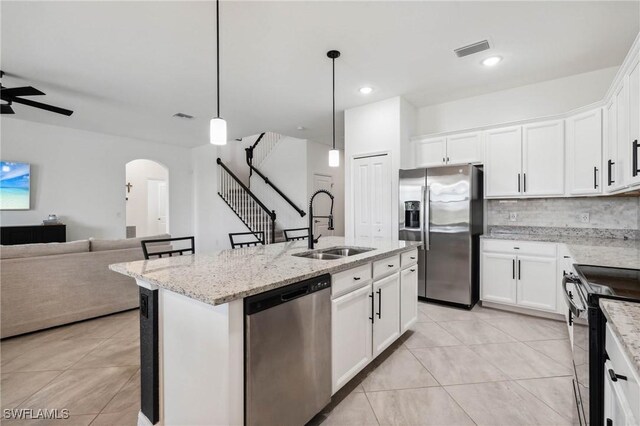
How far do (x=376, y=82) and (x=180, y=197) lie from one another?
20.1ft

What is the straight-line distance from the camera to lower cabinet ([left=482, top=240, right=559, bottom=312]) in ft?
10.8

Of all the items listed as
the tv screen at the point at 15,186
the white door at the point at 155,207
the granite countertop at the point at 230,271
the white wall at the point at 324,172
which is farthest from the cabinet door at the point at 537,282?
the white door at the point at 155,207

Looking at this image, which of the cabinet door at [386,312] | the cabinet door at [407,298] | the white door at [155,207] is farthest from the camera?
the white door at [155,207]

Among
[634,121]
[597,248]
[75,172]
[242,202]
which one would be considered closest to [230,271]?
[634,121]

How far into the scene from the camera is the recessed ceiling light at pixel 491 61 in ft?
10.2

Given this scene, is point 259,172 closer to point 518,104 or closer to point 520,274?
point 518,104

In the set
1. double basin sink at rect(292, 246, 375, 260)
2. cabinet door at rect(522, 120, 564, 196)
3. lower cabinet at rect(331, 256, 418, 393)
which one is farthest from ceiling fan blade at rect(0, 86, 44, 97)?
cabinet door at rect(522, 120, 564, 196)

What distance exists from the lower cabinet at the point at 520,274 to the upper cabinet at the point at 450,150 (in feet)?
3.90

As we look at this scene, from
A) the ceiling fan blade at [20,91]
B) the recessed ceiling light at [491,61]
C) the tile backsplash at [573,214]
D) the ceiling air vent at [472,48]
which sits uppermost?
the recessed ceiling light at [491,61]

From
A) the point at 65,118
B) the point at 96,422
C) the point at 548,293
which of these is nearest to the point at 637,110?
the point at 548,293

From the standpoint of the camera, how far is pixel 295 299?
1568mm

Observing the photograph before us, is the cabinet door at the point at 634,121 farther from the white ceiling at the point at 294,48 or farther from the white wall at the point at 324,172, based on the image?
the white wall at the point at 324,172

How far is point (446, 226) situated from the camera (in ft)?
12.3

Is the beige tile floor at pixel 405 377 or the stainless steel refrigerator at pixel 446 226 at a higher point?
the stainless steel refrigerator at pixel 446 226
